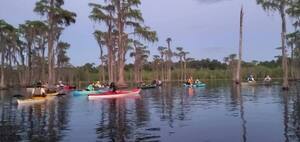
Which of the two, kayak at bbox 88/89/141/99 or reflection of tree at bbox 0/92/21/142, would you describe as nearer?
reflection of tree at bbox 0/92/21/142

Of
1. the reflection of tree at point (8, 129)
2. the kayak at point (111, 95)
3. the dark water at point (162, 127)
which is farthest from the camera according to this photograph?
the kayak at point (111, 95)

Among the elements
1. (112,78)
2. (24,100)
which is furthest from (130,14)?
(24,100)

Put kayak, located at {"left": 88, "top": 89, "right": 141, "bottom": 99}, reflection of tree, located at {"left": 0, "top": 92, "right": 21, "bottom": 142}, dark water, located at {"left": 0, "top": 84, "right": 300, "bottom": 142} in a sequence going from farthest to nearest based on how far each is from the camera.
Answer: kayak, located at {"left": 88, "top": 89, "right": 141, "bottom": 99}, reflection of tree, located at {"left": 0, "top": 92, "right": 21, "bottom": 142}, dark water, located at {"left": 0, "top": 84, "right": 300, "bottom": 142}

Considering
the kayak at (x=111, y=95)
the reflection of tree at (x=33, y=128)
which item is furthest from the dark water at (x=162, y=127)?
the kayak at (x=111, y=95)

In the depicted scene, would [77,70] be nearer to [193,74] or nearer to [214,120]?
[193,74]

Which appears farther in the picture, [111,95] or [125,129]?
[111,95]

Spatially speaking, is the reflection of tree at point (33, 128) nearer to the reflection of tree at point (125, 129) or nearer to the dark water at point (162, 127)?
the dark water at point (162, 127)

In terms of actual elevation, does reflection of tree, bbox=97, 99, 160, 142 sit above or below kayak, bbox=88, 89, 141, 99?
below

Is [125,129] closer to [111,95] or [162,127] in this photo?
[162,127]

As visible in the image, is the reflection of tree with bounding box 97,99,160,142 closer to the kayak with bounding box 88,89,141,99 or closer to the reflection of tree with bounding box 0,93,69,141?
the reflection of tree with bounding box 0,93,69,141

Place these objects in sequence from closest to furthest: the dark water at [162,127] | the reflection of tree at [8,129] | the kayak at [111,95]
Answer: the dark water at [162,127], the reflection of tree at [8,129], the kayak at [111,95]

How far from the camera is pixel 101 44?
90.1m

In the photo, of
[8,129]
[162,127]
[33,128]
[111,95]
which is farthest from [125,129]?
[111,95]

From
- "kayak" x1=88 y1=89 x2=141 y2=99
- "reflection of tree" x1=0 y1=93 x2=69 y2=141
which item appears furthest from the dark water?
"kayak" x1=88 y1=89 x2=141 y2=99
